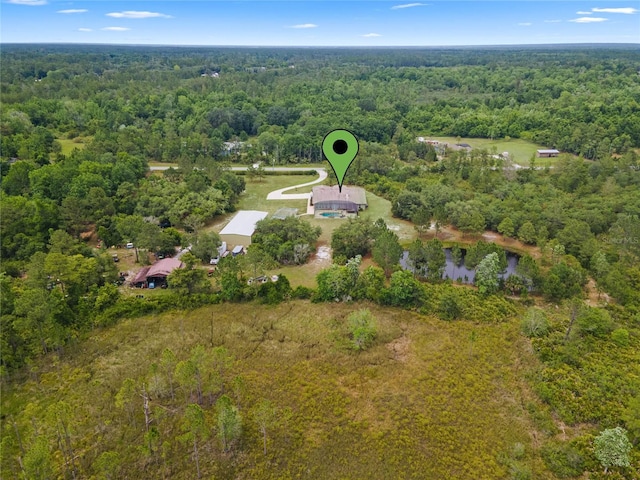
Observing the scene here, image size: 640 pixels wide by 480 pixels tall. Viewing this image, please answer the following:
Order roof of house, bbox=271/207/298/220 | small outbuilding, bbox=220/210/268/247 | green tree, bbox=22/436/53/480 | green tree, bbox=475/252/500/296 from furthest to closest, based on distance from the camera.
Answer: roof of house, bbox=271/207/298/220 < small outbuilding, bbox=220/210/268/247 < green tree, bbox=475/252/500/296 < green tree, bbox=22/436/53/480

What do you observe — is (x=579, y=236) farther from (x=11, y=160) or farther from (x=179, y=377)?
(x=11, y=160)

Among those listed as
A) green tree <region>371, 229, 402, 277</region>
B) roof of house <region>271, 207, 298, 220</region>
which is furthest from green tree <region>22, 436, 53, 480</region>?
roof of house <region>271, 207, 298, 220</region>

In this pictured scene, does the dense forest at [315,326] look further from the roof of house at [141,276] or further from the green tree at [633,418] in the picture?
the roof of house at [141,276]

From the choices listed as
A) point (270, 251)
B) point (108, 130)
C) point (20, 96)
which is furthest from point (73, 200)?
point (20, 96)

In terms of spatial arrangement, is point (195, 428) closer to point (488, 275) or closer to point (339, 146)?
point (339, 146)

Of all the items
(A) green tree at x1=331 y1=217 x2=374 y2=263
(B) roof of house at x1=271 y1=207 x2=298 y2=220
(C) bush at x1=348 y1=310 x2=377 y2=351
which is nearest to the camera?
(C) bush at x1=348 y1=310 x2=377 y2=351

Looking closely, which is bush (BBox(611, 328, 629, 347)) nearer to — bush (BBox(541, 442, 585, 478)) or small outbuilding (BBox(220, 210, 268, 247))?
bush (BBox(541, 442, 585, 478))

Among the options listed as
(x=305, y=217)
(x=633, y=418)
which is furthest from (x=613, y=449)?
(x=305, y=217)

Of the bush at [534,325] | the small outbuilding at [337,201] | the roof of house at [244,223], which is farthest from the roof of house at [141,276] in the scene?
the bush at [534,325]
